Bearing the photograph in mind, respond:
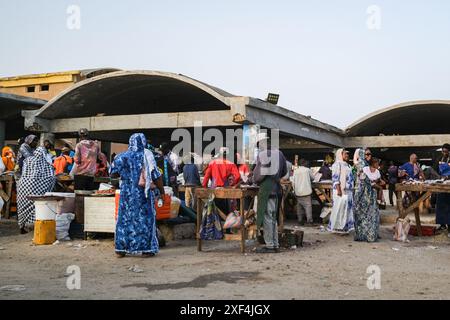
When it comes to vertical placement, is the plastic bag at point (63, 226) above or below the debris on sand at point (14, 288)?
above

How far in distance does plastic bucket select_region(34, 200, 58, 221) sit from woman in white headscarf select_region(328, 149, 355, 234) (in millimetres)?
5739

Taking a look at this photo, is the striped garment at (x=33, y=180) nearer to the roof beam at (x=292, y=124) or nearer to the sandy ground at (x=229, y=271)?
the sandy ground at (x=229, y=271)

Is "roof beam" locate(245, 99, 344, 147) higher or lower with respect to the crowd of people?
higher

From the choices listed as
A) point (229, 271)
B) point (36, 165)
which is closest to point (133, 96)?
point (36, 165)

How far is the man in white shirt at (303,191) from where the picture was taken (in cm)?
1256

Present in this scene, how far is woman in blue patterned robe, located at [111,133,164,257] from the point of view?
7.32m

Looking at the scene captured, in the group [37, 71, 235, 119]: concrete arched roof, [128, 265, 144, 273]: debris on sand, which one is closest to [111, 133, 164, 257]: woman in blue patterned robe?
[128, 265, 144, 273]: debris on sand

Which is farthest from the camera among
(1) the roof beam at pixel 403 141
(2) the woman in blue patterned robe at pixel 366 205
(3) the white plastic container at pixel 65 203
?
(1) the roof beam at pixel 403 141

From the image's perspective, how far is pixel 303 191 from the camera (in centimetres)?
A: 1255

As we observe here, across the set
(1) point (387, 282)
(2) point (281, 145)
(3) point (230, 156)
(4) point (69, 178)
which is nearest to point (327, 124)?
(2) point (281, 145)

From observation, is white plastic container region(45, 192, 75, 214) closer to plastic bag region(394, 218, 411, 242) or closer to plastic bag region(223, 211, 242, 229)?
plastic bag region(223, 211, 242, 229)

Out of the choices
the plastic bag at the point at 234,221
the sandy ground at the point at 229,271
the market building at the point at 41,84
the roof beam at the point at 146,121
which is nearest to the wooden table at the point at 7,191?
the roof beam at the point at 146,121

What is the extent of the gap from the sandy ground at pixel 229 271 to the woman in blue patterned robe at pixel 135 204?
23 centimetres
